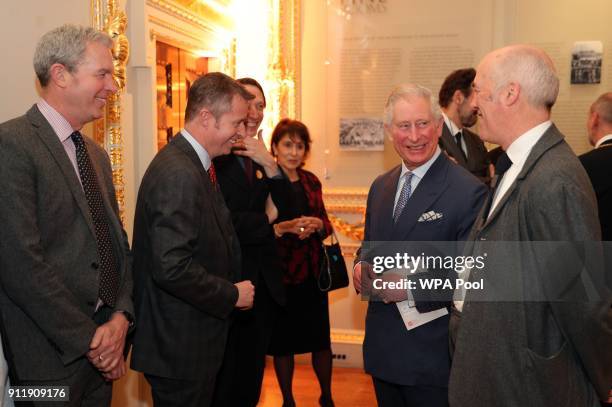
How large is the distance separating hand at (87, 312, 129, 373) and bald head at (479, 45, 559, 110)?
5.37ft

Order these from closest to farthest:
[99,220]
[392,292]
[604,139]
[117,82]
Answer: [99,220] → [392,292] → [117,82] → [604,139]

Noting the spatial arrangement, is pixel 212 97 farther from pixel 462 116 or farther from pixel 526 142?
pixel 462 116

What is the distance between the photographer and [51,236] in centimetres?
211

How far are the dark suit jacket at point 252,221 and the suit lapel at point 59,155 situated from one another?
1.03 metres

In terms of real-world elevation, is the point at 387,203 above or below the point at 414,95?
below

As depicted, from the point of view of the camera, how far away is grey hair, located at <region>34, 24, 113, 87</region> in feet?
7.22

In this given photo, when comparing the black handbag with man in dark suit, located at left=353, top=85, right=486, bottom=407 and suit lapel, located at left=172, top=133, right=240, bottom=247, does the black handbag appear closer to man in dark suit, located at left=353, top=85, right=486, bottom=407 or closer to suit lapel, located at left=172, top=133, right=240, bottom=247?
man in dark suit, located at left=353, top=85, right=486, bottom=407

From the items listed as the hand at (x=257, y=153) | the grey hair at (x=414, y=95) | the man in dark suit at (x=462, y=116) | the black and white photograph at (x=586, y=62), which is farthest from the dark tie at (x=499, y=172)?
the black and white photograph at (x=586, y=62)

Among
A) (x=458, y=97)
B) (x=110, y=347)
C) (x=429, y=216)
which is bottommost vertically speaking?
(x=110, y=347)

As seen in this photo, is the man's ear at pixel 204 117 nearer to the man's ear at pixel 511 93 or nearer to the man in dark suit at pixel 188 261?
the man in dark suit at pixel 188 261

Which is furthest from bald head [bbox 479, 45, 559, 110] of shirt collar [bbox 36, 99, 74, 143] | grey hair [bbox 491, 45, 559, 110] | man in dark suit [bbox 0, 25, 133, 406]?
shirt collar [bbox 36, 99, 74, 143]

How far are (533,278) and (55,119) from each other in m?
1.75

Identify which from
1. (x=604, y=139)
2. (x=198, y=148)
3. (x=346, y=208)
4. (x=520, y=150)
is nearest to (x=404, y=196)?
(x=520, y=150)

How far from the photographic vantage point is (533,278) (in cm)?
188
